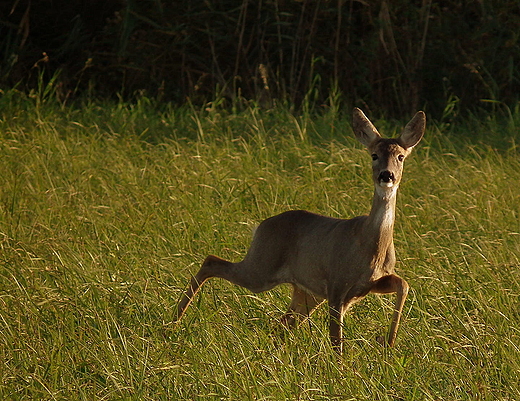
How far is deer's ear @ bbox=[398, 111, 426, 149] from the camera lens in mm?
3584

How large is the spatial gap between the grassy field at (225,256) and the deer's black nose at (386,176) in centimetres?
50

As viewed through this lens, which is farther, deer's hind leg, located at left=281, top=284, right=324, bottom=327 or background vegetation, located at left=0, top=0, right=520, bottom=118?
background vegetation, located at left=0, top=0, right=520, bottom=118

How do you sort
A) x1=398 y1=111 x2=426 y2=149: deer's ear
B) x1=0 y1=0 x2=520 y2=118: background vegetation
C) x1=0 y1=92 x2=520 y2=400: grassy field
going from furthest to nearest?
x1=0 y1=0 x2=520 y2=118: background vegetation → x1=398 y1=111 x2=426 y2=149: deer's ear → x1=0 y1=92 x2=520 y2=400: grassy field

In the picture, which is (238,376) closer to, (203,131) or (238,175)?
(238,175)

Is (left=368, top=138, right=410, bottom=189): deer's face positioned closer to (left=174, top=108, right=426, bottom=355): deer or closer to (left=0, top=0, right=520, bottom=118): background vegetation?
(left=174, top=108, right=426, bottom=355): deer

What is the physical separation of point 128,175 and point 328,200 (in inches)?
55.4

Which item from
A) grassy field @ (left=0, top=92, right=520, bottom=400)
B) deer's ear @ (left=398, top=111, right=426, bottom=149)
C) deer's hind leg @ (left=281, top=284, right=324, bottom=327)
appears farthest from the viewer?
deer's hind leg @ (left=281, top=284, right=324, bottom=327)

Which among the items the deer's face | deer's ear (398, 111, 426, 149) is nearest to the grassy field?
the deer's face

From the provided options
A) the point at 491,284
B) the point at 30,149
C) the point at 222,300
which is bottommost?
the point at 30,149

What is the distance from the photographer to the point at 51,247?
4.30 metres

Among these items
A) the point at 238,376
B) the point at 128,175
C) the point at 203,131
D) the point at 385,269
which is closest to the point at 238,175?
the point at 128,175

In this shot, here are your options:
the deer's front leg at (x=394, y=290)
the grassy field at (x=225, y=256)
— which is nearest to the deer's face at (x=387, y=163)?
the deer's front leg at (x=394, y=290)

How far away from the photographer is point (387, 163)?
11.1 ft

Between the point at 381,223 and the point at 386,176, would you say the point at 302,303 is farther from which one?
the point at 386,176
